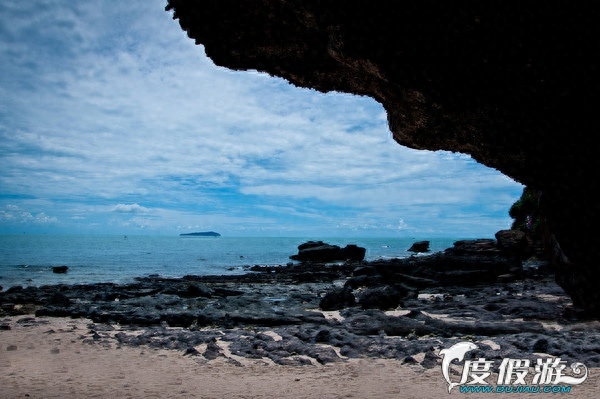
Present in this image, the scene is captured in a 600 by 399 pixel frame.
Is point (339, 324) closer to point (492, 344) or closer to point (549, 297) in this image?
point (492, 344)

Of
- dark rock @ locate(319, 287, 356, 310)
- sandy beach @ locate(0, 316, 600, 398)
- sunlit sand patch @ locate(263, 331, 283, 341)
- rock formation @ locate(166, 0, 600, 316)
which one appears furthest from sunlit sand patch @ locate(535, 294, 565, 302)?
sunlit sand patch @ locate(263, 331, 283, 341)

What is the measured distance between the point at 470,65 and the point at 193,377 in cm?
854

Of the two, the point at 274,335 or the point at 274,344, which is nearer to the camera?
the point at 274,344

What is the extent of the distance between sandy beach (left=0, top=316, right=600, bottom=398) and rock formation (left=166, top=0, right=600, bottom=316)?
4373mm

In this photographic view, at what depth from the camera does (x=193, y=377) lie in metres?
8.94

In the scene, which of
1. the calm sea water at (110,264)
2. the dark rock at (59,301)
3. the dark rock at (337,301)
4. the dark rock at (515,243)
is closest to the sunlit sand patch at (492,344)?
the dark rock at (337,301)

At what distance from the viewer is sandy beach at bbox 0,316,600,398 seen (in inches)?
314

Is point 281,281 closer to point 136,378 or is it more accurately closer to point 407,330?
point 407,330

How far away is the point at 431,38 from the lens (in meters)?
5.78

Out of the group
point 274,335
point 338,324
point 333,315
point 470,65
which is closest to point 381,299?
point 333,315

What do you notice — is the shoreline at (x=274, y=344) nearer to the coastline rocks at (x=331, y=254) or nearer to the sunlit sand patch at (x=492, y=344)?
the sunlit sand patch at (x=492, y=344)

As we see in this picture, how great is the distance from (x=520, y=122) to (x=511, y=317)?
11.5 m

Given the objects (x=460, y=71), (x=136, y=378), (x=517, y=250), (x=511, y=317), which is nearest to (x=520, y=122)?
(x=460, y=71)

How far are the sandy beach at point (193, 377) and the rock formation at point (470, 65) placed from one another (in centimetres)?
437
